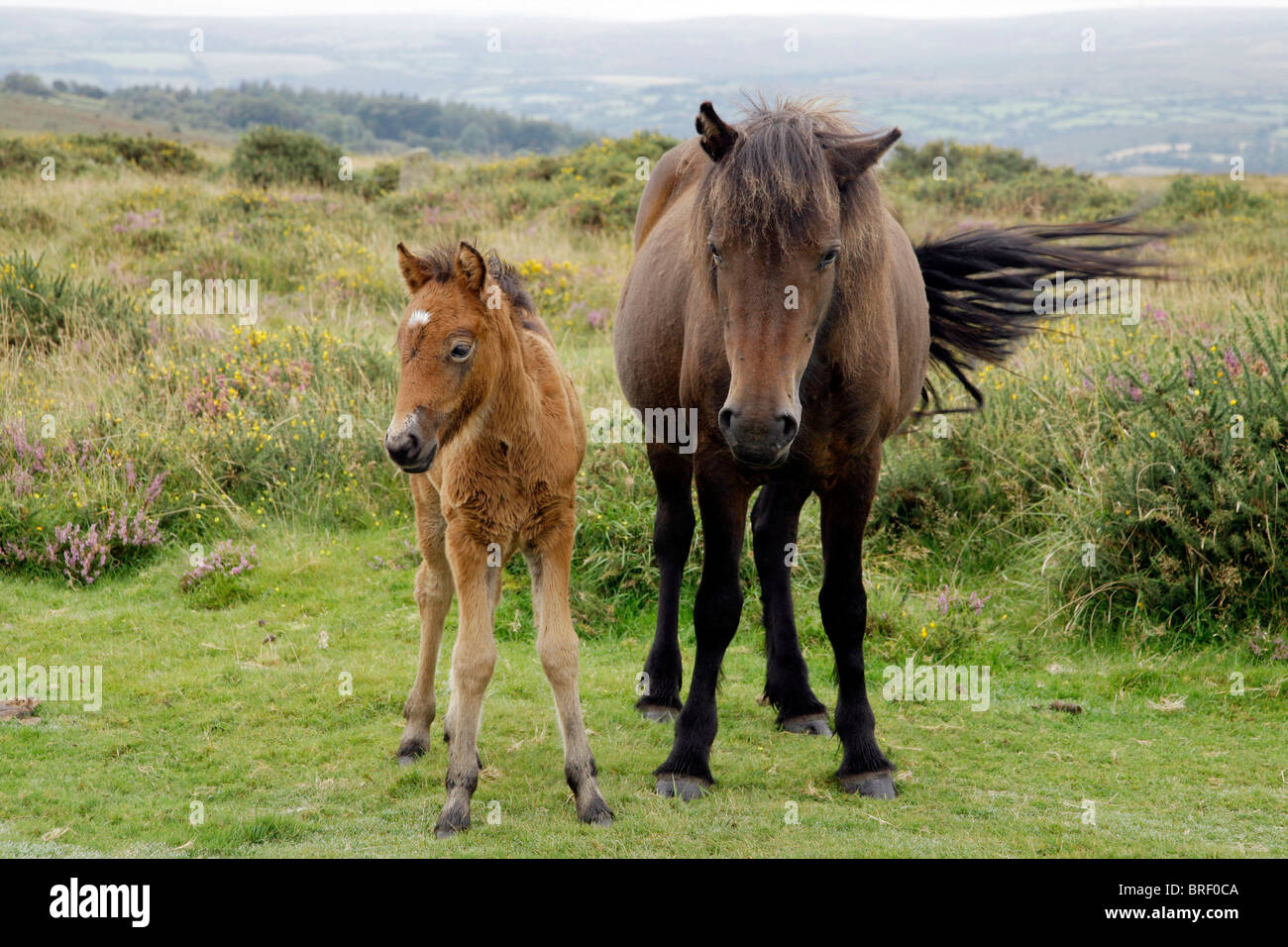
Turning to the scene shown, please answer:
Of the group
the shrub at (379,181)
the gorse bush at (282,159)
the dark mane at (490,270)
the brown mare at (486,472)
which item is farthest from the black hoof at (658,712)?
the gorse bush at (282,159)

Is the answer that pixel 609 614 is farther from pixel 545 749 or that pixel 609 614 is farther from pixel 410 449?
pixel 410 449

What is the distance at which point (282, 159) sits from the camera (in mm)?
22953

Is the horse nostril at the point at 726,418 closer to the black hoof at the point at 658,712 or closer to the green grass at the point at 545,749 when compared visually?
the green grass at the point at 545,749

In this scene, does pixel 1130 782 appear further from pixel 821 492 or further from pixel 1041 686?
pixel 821 492

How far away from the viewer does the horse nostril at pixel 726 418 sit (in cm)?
364

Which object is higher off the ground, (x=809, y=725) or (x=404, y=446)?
(x=404, y=446)

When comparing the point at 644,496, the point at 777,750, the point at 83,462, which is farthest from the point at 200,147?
the point at 777,750

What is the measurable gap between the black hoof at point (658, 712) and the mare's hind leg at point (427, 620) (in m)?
1.22

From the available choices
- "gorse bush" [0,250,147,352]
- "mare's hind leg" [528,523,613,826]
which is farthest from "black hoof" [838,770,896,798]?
"gorse bush" [0,250,147,352]

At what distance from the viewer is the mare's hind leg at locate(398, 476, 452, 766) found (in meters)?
4.86

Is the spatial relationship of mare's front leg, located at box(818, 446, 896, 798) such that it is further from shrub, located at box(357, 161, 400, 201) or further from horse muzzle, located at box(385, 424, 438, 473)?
shrub, located at box(357, 161, 400, 201)

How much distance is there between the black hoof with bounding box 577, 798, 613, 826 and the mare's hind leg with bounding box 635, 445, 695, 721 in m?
1.44

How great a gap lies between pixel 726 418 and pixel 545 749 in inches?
87.2

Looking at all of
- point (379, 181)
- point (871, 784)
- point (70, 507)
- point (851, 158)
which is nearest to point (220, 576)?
point (70, 507)
